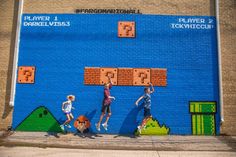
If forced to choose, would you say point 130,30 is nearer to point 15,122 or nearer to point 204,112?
point 204,112

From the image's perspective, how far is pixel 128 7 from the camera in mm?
12469

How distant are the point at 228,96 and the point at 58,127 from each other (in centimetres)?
711

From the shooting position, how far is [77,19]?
12352 millimetres

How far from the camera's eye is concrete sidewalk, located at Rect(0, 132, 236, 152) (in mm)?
9938

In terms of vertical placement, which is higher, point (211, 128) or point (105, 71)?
point (105, 71)

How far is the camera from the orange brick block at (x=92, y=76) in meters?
12.0

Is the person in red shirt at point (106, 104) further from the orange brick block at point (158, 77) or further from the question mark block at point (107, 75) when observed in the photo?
the orange brick block at point (158, 77)

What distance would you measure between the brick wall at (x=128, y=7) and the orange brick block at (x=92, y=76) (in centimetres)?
277

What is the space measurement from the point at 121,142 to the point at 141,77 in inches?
114

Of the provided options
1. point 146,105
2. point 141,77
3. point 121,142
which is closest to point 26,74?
point 141,77

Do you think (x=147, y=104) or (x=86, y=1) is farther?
(x=86, y=1)

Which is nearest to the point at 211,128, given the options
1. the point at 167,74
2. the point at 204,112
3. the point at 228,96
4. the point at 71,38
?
the point at 204,112

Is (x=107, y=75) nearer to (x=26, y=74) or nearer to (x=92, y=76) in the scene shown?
(x=92, y=76)

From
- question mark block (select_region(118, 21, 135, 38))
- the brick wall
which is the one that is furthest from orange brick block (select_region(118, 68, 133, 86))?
the brick wall
